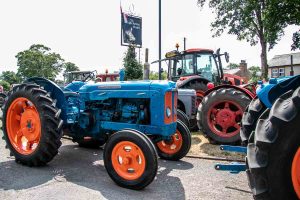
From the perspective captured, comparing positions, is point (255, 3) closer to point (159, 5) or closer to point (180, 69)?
point (159, 5)

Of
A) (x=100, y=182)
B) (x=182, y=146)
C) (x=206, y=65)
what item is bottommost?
(x=100, y=182)

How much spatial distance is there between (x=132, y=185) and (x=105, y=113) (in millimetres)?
1517

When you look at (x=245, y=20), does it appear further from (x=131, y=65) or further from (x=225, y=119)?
(x=225, y=119)

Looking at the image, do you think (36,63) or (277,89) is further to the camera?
(36,63)

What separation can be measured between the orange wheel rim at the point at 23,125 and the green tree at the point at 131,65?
12.3 meters

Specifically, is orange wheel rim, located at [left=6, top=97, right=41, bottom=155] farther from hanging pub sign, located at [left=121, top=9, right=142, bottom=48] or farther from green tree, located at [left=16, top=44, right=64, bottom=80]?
green tree, located at [left=16, top=44, right=64, bottom=80]

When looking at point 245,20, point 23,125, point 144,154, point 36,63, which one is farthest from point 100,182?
point 36,63

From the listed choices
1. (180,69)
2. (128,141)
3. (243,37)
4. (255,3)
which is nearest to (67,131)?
(128,141)

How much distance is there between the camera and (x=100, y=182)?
412 centimetres

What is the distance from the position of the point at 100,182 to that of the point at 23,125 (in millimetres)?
1737

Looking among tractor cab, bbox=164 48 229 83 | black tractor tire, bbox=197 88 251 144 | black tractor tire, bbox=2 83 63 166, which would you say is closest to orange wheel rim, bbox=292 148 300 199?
black tractor tire, bbox=2 83 63 166

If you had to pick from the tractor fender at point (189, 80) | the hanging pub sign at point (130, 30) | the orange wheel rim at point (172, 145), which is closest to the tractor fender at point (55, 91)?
the orange wheel rim at point (172, 145)

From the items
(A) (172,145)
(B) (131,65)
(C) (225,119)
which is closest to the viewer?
(A) (172,145)

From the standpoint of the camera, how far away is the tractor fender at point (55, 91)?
5.00m
